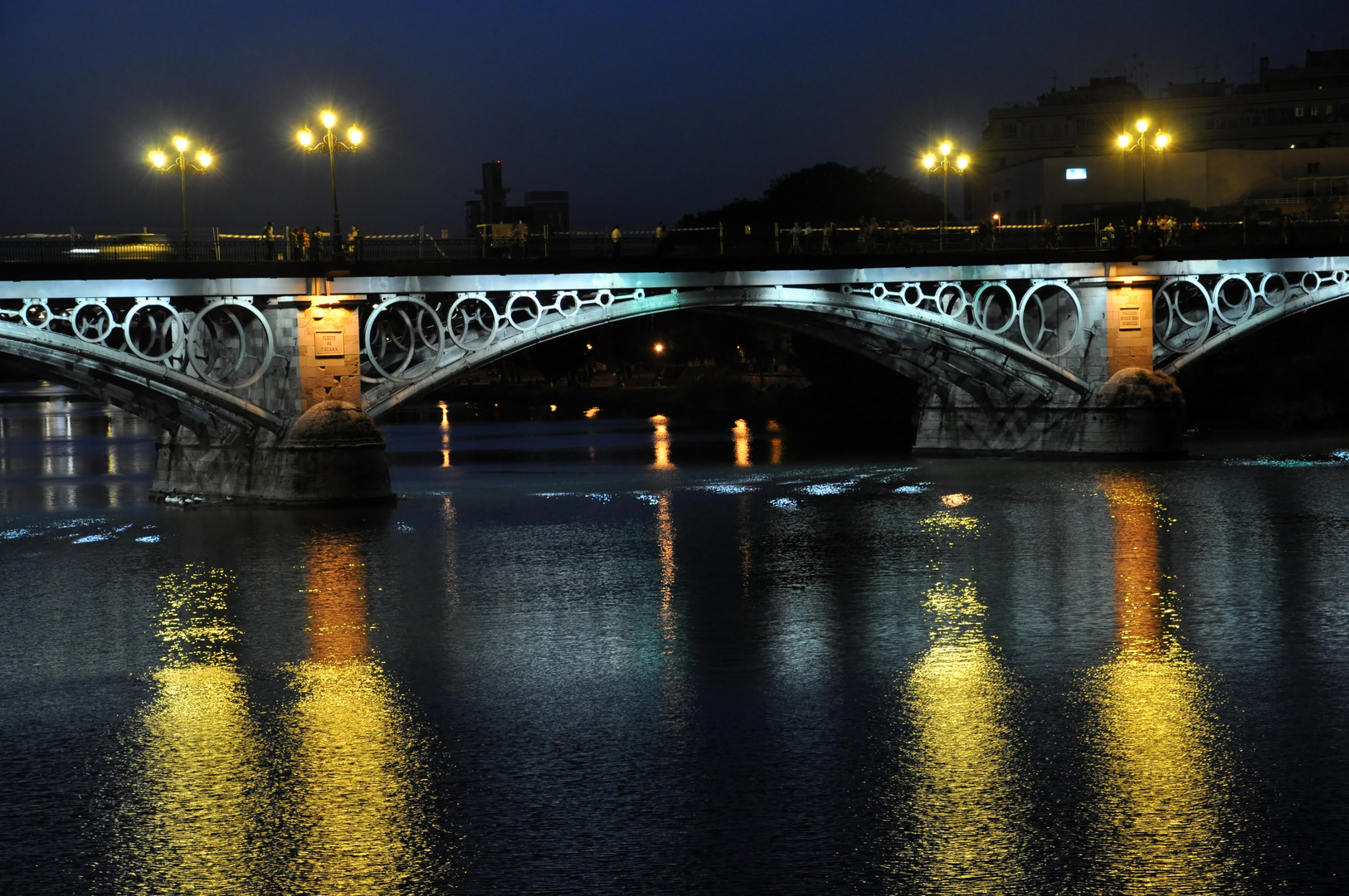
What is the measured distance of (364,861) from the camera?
11.6 meters

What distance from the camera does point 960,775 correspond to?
Result: 44.1ft

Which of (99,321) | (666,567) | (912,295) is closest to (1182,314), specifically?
(912,295)

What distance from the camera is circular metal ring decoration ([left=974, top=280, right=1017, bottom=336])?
47.2 metres

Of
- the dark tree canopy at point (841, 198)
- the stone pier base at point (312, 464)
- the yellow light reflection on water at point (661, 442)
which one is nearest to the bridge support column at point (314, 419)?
the stone pier base at point (312, 464)

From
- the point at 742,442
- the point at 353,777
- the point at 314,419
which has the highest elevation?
the point at 314,419

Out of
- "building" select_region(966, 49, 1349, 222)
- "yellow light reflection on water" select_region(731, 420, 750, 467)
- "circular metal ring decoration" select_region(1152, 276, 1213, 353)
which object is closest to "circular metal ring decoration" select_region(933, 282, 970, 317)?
"circular metal ring decoration" select_region(1152, 276, 1213, 353)

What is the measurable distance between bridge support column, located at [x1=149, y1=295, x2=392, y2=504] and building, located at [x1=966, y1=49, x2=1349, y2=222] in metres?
57.9

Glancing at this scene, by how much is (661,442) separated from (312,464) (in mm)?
30445

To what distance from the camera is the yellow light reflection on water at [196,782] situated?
37.6 feet

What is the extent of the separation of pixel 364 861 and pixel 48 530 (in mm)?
27209

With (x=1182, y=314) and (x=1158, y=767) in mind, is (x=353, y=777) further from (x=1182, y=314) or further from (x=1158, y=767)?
(x=1182, y=314)

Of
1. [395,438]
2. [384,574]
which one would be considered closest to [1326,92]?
[395,438]

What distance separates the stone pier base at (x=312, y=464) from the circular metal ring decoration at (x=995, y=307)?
18581 mm

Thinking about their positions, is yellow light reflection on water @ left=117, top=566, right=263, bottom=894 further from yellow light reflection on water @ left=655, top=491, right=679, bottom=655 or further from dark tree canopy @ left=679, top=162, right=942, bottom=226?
dark tree canopy @ left=679, top=162, right=942, bottom=226
